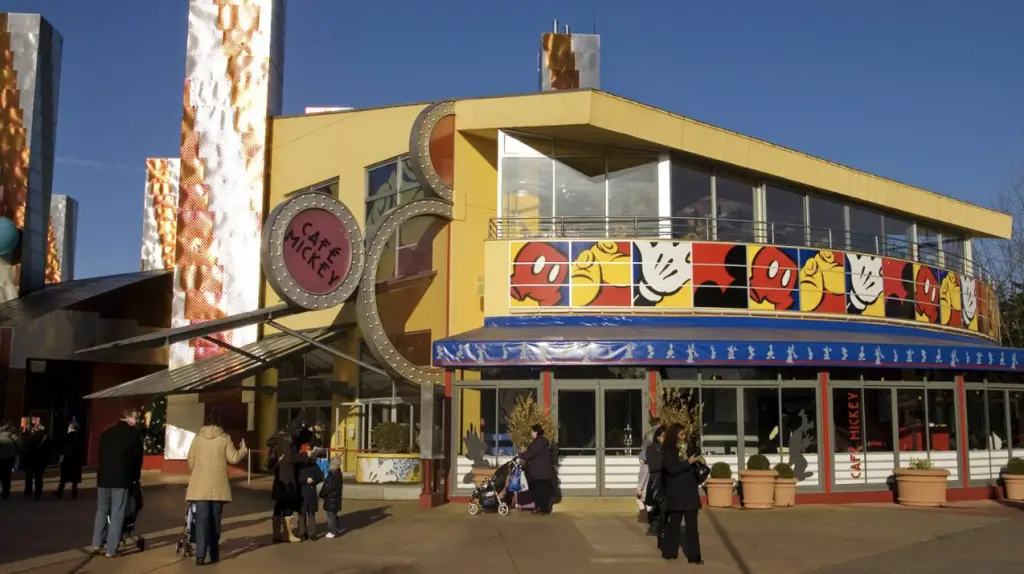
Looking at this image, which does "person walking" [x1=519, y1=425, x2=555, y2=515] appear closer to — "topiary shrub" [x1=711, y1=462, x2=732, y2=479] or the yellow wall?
"topiary shrub" [x1=711, y1=462, x2=732, y2=479]

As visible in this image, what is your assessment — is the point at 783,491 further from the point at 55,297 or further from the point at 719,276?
the point at 55,297

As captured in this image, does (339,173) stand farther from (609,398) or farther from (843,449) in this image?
(843,449)

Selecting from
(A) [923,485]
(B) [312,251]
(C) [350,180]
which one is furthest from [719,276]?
(C) [350,180]

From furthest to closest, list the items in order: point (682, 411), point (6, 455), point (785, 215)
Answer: point (785, 215) < point (6, 455) < point (682, 411)

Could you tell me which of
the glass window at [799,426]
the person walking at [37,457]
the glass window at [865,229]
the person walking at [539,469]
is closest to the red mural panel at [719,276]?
the glass window at [799,426]

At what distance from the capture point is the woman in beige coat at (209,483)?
447 inches

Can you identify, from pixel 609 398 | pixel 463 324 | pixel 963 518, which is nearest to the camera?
pixel 963 518

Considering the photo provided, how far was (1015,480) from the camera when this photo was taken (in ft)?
69.2

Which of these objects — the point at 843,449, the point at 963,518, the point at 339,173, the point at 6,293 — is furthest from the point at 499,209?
the point at 6,293

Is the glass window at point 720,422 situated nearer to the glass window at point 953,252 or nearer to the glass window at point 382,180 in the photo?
the glass window at point 382,180

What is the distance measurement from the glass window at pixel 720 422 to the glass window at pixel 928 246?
971 cm

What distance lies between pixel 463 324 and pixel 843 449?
8378 mm

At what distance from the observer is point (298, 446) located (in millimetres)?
13695

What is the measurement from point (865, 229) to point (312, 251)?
14.9m
